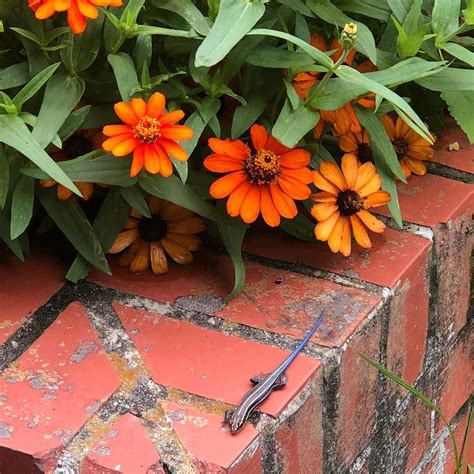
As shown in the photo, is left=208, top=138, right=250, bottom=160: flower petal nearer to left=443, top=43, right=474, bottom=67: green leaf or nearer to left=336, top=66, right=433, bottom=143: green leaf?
left=336, top=66, right=433, bottom=143: green leaf

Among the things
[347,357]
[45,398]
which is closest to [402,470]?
[347,357]

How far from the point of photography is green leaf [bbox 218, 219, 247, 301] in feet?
3.66

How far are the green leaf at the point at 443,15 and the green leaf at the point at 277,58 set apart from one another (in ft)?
0.56

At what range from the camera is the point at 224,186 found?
3.56 ft

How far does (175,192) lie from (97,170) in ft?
0.29

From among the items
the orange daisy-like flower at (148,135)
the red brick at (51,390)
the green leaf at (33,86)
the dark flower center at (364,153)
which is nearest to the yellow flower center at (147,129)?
the orange daisy-like flower at (148,135)

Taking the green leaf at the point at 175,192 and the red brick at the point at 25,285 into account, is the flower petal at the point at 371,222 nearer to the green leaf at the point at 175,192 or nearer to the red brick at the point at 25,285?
the green leaf at the point at 175,192

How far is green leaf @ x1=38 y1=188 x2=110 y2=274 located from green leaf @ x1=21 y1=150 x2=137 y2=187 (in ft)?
0.26

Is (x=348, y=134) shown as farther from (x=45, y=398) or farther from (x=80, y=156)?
(x=45, y=398)

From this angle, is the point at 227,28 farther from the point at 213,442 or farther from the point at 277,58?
the point at 213,442

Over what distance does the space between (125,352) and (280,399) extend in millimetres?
168

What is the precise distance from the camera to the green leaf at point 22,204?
1.05m

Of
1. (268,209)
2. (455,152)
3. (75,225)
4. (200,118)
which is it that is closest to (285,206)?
(268,209)

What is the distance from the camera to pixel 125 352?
105 cm
